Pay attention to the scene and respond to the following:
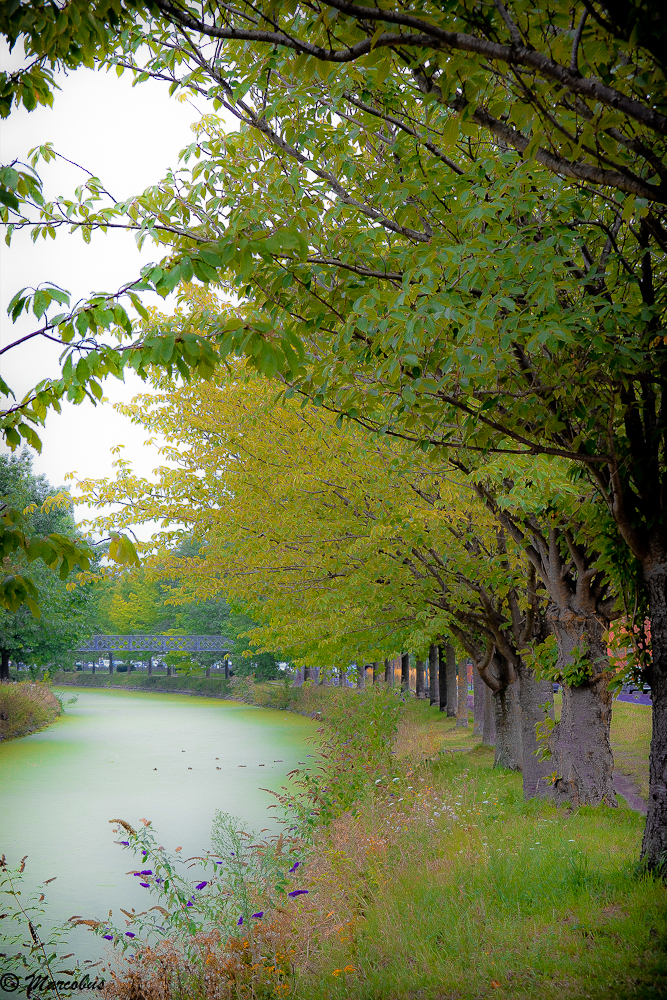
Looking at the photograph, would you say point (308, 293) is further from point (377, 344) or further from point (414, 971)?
point (414, 971)

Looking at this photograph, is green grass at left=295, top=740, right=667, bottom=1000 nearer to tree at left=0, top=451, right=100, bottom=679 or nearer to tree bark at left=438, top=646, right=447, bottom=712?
tree at left=0, top=451, right=100, bottom=679

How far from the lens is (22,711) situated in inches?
1026

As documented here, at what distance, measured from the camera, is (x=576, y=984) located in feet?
13.6

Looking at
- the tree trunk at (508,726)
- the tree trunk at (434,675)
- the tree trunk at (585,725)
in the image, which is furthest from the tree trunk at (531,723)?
the tree trunk at (434,675)

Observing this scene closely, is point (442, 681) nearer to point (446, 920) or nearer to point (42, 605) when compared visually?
point (42, 605)

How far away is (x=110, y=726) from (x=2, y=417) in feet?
95.8

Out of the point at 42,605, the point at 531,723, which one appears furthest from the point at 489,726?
the point at 42,605

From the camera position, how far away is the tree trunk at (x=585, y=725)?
29.6 feet

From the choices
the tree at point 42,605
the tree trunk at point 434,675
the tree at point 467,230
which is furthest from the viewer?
the tree trunk at point 434,675

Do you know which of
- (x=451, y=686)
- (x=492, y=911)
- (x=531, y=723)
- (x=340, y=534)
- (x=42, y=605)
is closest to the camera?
(x=492, y=911)

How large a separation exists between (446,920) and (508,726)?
996 cm

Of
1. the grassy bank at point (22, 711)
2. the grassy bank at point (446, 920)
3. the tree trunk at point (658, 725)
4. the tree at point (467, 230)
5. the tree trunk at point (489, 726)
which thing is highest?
the tree at point (467, 230)

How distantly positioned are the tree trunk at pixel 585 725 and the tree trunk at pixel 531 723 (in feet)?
5.52

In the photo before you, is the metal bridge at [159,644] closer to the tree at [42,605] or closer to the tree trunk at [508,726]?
the tree at [42,605]
